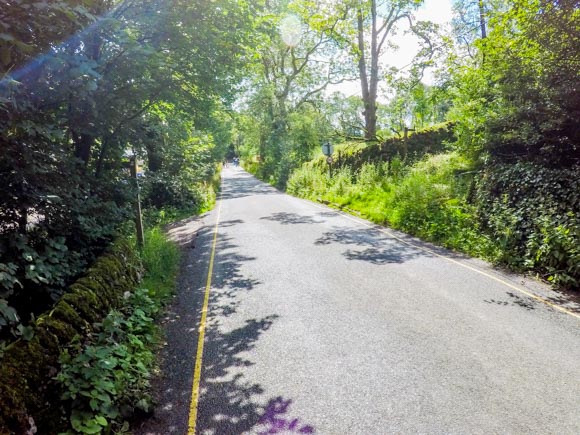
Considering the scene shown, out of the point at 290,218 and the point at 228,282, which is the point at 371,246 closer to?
the point at 228,282

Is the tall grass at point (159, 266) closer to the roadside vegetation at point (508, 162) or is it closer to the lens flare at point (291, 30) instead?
the roadside vegetation at point (508, 162)

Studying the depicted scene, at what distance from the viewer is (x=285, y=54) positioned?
37.5 meters

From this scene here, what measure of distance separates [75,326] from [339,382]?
3.12m

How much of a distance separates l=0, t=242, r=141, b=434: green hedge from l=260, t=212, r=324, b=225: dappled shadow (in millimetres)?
10518

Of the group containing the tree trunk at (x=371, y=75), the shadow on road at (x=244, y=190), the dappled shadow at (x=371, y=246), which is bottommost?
the dappled shadow at (x=371, y=246)

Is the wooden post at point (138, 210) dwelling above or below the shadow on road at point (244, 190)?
above

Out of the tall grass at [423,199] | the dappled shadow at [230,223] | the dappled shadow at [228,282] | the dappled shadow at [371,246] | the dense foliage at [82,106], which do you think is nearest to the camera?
the dense foliage at [82,106]

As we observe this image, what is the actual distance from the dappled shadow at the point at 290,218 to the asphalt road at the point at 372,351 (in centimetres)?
589

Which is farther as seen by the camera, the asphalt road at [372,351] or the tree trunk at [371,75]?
the tree trunk at [371,75]

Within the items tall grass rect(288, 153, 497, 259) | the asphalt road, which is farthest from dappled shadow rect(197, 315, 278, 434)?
tall grass rect(288, 153, 497, 259)

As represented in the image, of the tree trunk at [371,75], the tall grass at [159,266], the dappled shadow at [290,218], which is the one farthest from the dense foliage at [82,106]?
the tree trunk at [371,75]

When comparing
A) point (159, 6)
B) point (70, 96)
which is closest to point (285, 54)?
point (159, 6)

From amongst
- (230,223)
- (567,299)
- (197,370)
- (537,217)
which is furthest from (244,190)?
(197,370)

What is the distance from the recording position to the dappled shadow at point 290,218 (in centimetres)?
1509
